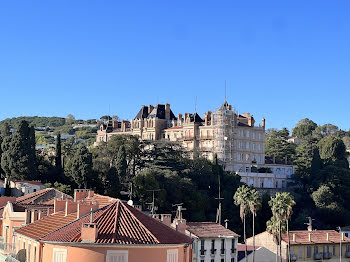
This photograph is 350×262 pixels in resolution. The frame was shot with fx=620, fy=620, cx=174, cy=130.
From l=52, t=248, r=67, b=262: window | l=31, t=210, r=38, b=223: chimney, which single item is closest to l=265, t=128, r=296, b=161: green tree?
l=31, t=210, r=38, b=223: chimney

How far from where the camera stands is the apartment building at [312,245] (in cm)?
7688

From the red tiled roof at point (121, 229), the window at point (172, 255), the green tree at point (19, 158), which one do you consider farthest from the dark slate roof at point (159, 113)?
the window at point (172, 255)

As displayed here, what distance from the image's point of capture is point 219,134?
12100 centimetres

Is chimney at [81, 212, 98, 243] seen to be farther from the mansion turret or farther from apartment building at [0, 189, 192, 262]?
the mansion turret

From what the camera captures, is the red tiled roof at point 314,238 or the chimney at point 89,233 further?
the red tiled roof at point 314,238

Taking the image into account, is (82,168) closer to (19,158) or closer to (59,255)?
(19,158)

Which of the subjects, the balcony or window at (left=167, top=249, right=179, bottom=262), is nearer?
window at (left=167, top=249, right=179, bottom=262)

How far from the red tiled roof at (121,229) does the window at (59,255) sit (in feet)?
1.66

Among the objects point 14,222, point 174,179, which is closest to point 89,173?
point 174,179

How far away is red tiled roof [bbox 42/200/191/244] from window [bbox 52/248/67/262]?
51cm

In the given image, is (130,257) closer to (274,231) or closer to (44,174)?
(274,231)

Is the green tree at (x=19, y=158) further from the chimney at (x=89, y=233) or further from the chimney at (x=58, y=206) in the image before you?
the chimney at (x=89, y=233)

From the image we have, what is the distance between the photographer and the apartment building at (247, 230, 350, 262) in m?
76.9

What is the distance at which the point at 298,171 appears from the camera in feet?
439
